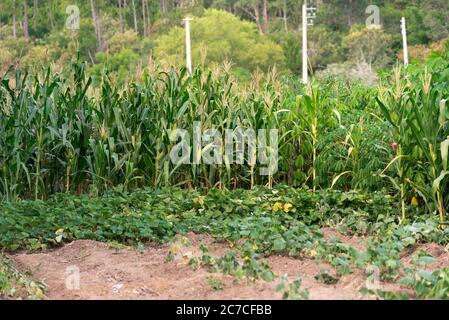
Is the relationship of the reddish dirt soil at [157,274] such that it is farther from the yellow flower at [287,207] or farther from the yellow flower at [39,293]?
the yellow flower at [287,207]

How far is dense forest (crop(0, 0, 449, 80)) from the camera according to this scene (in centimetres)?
4650

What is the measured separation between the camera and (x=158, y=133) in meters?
8.98

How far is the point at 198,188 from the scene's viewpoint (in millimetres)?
9109

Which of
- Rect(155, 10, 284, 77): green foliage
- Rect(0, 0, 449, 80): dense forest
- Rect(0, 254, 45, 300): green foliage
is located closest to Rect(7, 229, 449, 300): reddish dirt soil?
Rect(0, 254, 45, 300): green foliage

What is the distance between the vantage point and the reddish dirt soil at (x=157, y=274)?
4930 mm

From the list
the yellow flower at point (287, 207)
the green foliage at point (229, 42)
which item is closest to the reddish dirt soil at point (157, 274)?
the yellow flower at point (287, 207)

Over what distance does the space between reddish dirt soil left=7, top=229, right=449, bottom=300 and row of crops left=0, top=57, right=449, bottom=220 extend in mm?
2115

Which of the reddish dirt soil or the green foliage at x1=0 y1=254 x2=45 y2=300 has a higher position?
the green foliage at x1=0 y1=254 x2=45 y2=300

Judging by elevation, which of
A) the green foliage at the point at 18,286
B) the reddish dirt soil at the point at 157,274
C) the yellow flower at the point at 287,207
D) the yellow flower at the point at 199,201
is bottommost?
the yellow flower at the point at 287,207

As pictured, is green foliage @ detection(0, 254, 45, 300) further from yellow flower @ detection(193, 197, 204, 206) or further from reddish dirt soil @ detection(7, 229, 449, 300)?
yellow flower @ detection(193, 197, 204, 206)

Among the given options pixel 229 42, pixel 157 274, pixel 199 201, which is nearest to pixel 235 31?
pixel 229 42

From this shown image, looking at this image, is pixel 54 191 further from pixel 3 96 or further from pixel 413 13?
pixel 413 13

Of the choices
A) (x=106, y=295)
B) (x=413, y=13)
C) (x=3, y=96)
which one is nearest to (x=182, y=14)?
(x=413, y=13)

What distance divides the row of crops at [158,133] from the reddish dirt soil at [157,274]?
2.11 m
